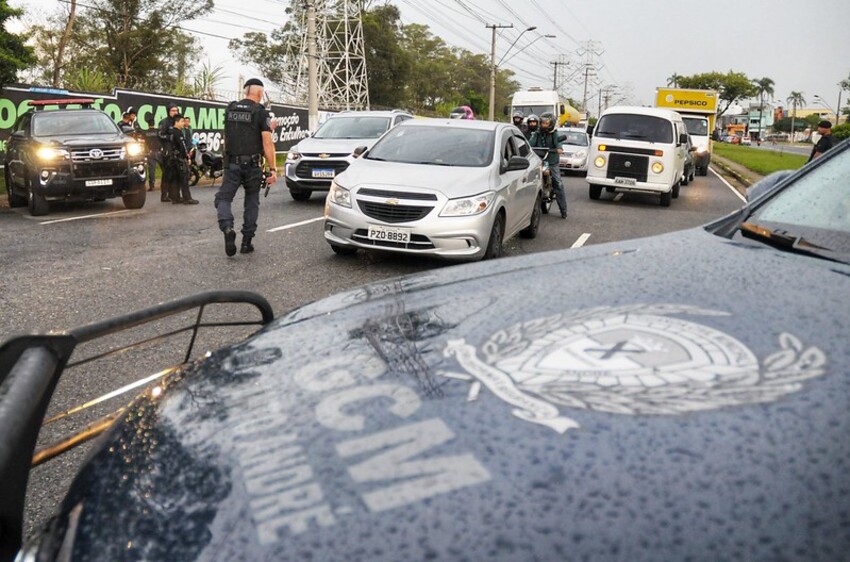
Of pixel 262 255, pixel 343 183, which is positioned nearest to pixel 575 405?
pixel 343 183

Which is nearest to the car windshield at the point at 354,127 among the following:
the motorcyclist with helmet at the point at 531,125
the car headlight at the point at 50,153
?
the motorcyclist with helmet at the point at 531,125

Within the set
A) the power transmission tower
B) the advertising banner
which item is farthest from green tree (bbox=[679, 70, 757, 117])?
the advertising banner

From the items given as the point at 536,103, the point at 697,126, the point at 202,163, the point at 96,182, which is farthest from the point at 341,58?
the point at 96,182

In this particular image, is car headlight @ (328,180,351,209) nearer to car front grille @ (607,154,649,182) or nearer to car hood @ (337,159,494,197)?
→ car hood @ (337,159,494,197)

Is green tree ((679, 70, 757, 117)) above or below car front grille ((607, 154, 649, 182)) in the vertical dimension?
above

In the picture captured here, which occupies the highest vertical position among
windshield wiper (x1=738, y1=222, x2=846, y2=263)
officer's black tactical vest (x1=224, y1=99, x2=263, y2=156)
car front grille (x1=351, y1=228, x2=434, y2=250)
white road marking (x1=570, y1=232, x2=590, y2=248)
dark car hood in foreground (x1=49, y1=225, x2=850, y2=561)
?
officer's black tactical vest (x1=224, y1=99, x2=263, y2=156)

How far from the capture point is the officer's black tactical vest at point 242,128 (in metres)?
8.88

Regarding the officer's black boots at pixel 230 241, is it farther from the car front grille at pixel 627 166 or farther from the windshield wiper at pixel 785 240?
the car front grille at pixel 627 166

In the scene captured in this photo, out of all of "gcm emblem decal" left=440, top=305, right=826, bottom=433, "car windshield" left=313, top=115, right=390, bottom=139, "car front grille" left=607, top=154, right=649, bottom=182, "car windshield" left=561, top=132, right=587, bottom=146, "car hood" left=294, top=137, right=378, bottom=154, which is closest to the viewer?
"gcm emblem decal" left=440, top=305, right=826, bottom=433

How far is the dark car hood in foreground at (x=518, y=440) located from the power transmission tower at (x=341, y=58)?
215ft

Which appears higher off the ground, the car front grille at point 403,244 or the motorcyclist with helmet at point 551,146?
the motorcyclist with helmet at point 551,146

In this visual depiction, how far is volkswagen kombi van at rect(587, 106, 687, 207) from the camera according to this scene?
16328mm

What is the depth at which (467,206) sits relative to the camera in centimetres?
787

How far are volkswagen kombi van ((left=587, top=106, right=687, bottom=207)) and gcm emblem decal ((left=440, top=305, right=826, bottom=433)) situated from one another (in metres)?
15.5
